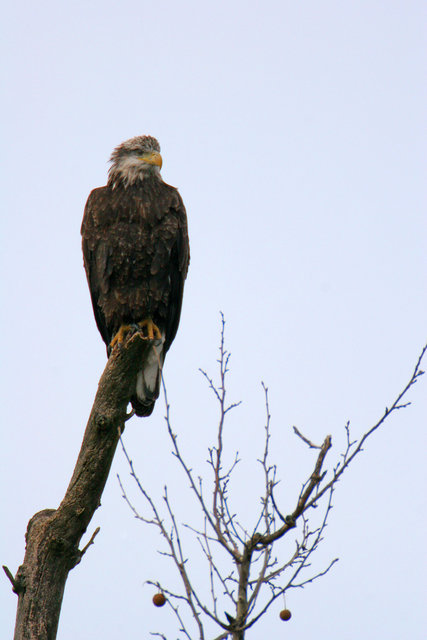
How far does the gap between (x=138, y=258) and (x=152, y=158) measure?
96 centimetres

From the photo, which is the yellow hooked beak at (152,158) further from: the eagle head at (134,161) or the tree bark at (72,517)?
the tree bark at (72,517)

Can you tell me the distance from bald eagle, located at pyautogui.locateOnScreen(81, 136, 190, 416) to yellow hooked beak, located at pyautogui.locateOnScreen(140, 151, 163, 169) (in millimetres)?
135

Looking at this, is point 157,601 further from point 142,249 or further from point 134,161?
point 134,161

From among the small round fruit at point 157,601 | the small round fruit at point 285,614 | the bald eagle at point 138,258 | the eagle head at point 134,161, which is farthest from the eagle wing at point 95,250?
the small round fruit at point 285,614

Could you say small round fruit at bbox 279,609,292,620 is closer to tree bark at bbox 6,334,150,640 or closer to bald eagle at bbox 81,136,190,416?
tree bark at bbox 6,334,150,640

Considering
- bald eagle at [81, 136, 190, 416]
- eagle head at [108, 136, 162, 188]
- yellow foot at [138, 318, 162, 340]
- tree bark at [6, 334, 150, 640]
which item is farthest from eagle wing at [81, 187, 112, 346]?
tree bark at [6, 334, 150, 640]

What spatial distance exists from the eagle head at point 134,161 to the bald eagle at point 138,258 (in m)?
0.01

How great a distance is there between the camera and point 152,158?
5602 millimetres

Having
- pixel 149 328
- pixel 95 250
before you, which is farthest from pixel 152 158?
pixel 149 328

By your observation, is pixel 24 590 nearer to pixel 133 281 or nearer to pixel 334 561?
pixel 334 561

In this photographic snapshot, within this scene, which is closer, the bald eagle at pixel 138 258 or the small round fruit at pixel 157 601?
the small round fruit at pixel 157 601

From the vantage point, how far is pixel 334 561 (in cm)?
274

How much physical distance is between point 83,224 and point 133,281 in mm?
568

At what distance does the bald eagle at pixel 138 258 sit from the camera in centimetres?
504
